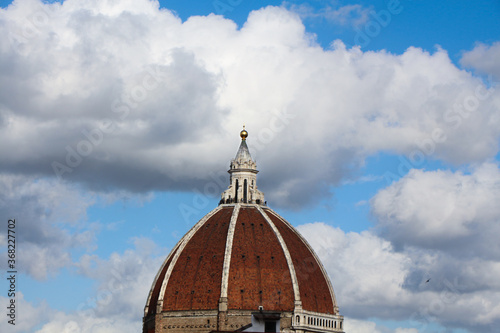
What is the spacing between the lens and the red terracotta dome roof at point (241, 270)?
102750mm

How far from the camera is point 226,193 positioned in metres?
113

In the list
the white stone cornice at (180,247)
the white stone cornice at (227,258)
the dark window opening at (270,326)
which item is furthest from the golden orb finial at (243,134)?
the dark window opening at (270,326)

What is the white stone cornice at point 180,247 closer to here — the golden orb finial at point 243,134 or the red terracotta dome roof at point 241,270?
the red terracotta dome roof at point 241,270

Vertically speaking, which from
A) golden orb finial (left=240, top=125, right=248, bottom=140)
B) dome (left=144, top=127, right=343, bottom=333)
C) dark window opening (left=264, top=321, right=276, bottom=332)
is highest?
golden orb finial (left=240, top=125, right=248, bottom=140)

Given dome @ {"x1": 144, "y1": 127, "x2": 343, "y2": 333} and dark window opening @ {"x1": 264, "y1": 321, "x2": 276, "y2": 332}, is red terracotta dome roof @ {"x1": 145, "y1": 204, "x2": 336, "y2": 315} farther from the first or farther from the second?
dark window opening @ {"x1": 264, "y1": 321, "x2": 276, "y2": 332}

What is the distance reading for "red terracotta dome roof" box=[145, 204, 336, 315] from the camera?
10275 centimetres

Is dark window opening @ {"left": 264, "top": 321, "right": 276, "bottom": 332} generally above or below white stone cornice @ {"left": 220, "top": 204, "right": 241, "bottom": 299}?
below

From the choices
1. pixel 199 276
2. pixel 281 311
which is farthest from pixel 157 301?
pixel 281 311

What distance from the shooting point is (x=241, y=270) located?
103188 mm

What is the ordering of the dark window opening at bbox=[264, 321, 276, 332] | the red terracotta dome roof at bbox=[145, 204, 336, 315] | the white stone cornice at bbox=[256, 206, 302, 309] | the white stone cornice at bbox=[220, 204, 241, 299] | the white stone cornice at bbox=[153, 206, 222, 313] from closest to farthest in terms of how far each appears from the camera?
the dark window opening at bbox=[264, 321, 276, 332]
the white stone cornice at bbox=[220, 204, 241, 299]
the red terracotta dome roof at bbox=[145, 204, 336, 315]
the white stone cornice at bbox=[256, 206, 302, 309]
the white stone cornice at bbox=[153, 206, 222, 313]

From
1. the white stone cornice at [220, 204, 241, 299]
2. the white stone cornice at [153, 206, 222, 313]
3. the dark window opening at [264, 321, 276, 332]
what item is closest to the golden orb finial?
the white stone cornice at [153, 206, 222, 313]

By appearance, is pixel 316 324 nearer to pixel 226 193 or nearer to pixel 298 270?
pixel 298 270

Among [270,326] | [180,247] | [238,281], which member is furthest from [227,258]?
[270,326]

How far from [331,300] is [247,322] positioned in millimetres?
11854
